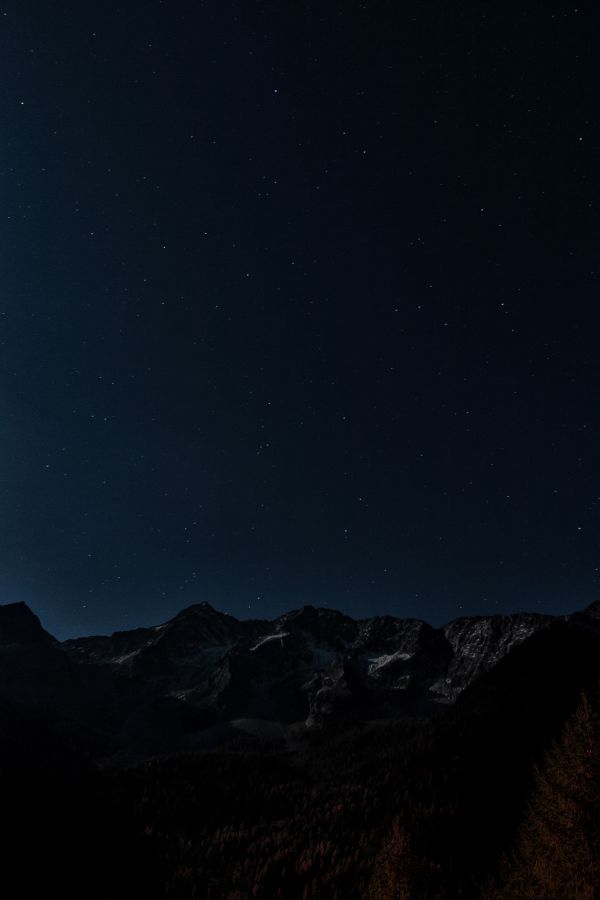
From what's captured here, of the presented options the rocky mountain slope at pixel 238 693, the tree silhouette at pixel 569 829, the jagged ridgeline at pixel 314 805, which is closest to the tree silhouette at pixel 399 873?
the jagged ridgeline at pixel 314 805

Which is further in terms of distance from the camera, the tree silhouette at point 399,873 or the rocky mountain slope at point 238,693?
the rocky mountain slope at point 238,693

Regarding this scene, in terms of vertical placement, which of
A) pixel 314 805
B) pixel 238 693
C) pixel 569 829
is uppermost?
pixel 569 829

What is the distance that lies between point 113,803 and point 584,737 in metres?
67.4

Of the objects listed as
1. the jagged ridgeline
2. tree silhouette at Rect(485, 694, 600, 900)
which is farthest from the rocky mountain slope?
tree silhouette at Rect(485, 694, 600, 900)

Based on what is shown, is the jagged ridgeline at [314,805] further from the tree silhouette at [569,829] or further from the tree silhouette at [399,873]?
the tree silhouette at [569,829]

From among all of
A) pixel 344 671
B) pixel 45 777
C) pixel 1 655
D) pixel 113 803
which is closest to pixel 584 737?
pixel 113 803

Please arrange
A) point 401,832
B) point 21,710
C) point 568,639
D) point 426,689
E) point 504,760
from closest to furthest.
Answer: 1. point 401,832
2. point 504,760
3. point 568,639
4. point 21,710
5. point 426,689

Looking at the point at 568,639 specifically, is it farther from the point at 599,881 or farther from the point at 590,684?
the point at 599,881

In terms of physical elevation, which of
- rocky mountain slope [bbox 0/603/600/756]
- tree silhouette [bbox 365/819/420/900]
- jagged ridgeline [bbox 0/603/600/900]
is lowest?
rocky mountain slope [bbox 0/603/600/756]

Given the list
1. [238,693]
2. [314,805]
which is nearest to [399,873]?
[314,805]

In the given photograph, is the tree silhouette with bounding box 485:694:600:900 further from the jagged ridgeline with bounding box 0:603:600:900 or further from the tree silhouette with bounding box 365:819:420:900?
the tree silhouette with bounding box 365:819:420:900

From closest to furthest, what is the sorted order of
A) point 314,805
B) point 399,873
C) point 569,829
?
point 399,873
point 569,829
point 314,805

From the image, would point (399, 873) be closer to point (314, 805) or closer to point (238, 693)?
point (314, 805)

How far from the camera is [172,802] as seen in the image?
5516 cm
